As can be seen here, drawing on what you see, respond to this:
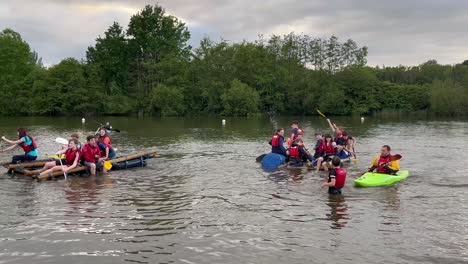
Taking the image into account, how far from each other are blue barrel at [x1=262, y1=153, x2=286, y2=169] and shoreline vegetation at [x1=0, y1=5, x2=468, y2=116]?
50.9 m

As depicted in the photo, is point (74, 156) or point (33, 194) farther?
point (74, 156)

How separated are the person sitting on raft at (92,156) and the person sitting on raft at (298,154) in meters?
6.91

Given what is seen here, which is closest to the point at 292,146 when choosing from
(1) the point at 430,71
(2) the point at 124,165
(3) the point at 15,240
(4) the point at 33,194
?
(2) the point at 124,165

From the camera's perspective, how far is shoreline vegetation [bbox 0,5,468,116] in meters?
69.5

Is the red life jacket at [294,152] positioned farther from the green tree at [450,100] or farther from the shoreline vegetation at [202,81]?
the green tree at [450,100]

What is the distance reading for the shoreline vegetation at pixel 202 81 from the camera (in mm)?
69500

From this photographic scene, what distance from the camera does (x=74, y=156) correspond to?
14.7 metres

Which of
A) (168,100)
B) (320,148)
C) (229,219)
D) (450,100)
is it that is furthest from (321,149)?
(450,100)

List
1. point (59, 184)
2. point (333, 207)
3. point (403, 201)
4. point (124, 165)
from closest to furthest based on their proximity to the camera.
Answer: point (333, 207) < point (403, 201) < point (59, 184) < point (124, 165)

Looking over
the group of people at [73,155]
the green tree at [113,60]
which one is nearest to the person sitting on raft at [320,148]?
the group of people at [73,155]

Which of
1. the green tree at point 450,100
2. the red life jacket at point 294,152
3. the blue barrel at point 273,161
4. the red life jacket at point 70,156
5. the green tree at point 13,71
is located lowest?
the blue barrel at point 273,161

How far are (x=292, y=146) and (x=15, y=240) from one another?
36.9ft

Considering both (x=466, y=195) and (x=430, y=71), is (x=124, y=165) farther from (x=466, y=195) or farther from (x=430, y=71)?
(x=430, y=71)

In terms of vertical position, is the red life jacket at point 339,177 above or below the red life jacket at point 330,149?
below
